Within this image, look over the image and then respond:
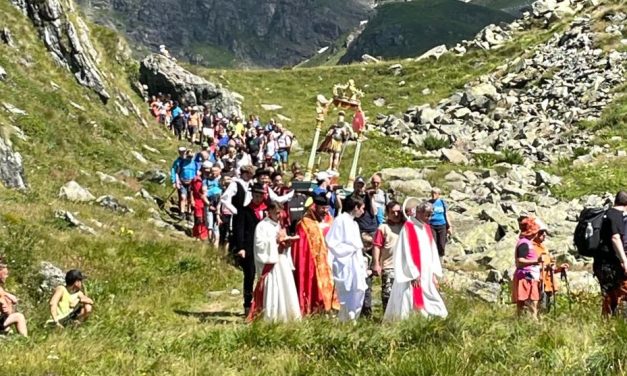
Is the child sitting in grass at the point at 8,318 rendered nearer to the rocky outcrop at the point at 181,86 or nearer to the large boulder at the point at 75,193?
the large boulder at the point at 75,193

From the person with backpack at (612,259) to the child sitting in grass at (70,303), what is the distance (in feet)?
21.0

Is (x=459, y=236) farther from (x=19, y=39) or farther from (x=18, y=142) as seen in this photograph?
(x=19, y=39)

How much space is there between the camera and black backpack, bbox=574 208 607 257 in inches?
373

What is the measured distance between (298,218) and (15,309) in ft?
13.7

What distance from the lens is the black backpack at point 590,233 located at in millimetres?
9477

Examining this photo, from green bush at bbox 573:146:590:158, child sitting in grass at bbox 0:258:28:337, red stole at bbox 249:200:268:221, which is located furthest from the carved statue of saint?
child sitting in grass at bbox 0:258:28:337

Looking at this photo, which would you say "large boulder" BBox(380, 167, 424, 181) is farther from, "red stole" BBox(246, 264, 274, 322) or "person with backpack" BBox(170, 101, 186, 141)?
"red stole" BBox(246, 264, 274, 322)

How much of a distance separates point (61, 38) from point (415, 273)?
21.3 m

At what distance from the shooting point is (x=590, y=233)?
9.49 m

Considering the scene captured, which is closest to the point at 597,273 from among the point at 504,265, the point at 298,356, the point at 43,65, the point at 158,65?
the point at 298,356

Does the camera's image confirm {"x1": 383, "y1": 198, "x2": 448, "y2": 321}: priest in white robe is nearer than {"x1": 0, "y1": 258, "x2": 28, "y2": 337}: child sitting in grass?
No

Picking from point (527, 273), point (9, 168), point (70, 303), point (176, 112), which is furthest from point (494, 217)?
point (176, 112)

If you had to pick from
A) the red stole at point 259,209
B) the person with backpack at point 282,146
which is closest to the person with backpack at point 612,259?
the red stole at point 259,209

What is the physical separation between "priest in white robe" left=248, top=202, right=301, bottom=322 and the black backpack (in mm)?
3672
